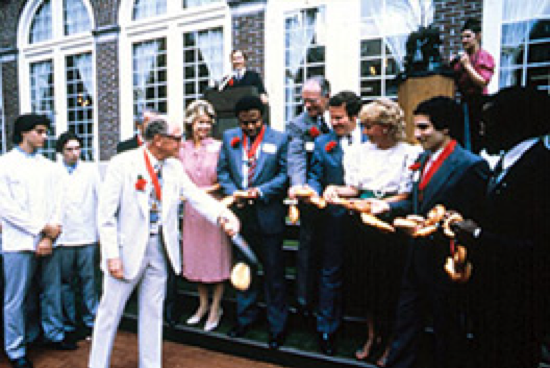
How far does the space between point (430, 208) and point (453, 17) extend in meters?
4.28

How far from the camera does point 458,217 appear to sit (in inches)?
77.7

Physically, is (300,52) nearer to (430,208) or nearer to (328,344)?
(430,208)

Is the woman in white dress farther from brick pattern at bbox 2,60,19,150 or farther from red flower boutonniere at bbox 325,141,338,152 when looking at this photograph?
brick pattern at bbox 2,60,19,150

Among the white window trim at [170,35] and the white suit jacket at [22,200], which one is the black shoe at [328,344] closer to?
the white suit jacket at [22,200]

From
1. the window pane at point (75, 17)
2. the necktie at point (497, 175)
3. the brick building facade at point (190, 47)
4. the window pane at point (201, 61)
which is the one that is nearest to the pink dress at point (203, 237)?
the necktie at point (497, 175)

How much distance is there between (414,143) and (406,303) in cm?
244

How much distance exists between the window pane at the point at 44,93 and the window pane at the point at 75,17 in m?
1.29

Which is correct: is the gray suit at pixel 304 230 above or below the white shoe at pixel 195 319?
above

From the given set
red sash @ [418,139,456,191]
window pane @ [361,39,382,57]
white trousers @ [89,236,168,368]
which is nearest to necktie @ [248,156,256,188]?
white trousers @ [89,236,168,368]

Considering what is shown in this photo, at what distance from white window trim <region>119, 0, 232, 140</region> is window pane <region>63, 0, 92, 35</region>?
1425 millimetres

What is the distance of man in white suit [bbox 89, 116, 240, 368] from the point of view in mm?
2607

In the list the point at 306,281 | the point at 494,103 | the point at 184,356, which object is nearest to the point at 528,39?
the point at 494,103

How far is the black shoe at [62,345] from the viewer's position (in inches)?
139

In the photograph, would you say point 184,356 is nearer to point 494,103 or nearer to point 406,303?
point 406,303
